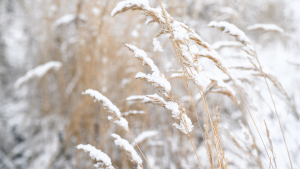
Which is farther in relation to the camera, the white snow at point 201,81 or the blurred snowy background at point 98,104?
the blurred snowy background at point 98,104

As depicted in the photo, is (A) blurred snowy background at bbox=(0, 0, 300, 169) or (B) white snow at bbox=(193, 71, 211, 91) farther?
(A) blurred snowy background at bbox=(0, 0, 300, 169)

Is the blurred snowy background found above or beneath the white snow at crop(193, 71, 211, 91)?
above

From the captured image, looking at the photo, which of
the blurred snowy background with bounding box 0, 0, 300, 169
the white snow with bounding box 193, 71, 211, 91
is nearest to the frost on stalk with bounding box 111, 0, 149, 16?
the white snow with bounding box 193, 71, 211, 91

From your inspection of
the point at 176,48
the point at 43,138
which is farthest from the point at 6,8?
the point at 176,48

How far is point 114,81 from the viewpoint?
1.71 meters

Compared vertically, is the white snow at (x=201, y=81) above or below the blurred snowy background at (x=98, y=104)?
below

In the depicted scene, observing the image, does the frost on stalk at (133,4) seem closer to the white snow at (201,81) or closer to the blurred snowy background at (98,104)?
the white snow at (201,81)

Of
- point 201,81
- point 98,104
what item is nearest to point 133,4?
point 201,81

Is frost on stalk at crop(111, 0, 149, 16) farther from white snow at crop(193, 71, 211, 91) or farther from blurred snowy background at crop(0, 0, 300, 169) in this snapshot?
blurred snowy background at crop(0, 0, 300, 169)

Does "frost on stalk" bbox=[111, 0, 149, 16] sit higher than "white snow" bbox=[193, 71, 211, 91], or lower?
higher

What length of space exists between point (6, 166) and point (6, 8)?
267 cm

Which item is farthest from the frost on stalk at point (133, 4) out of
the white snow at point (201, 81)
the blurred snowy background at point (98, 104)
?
the blurred snowy background at point (98, 104)

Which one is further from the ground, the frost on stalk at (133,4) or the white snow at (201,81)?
the frost on stalk at (133,4)

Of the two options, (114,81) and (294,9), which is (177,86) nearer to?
(114,81)
